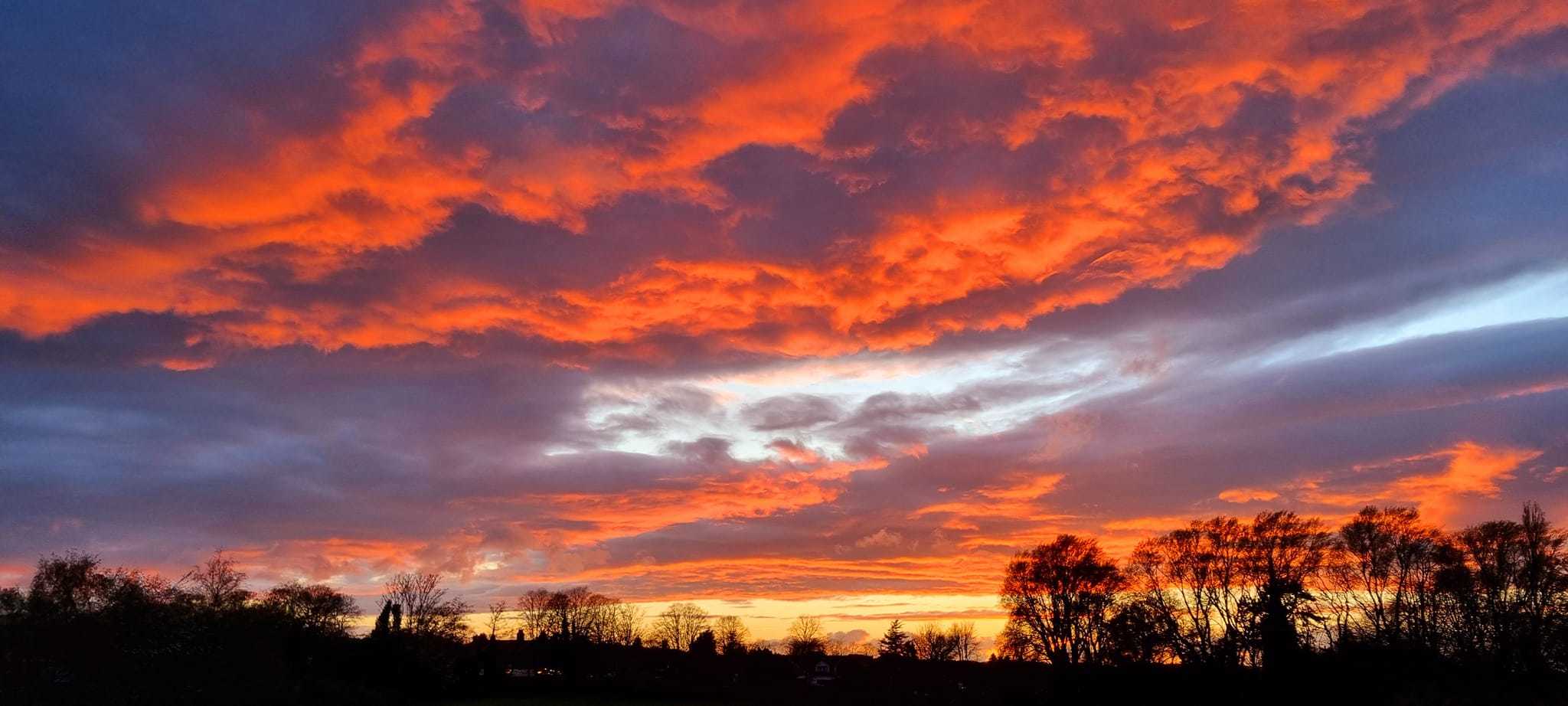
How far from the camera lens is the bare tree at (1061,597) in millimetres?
98625

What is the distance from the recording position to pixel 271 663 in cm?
4025

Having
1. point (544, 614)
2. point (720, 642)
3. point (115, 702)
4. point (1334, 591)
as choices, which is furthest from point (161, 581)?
point (720, 642)

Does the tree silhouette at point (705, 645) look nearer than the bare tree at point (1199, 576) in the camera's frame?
No

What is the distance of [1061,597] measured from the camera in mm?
102062

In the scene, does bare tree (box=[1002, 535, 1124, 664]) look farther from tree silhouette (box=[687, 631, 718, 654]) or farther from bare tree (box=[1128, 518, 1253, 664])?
tree silhouette (box=[687, 631, 718, 654])

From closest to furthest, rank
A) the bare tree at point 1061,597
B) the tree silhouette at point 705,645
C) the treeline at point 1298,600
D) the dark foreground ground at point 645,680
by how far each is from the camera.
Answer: the dark foreground ground at point 645,680 → the treeline at point 1298,600 → the bare tree at point 1061,597 → the tree silhouette at point 705,645

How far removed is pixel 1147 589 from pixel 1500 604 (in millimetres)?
29865

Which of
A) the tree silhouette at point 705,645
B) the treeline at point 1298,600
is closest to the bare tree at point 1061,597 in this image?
the treeline at point 1298,600

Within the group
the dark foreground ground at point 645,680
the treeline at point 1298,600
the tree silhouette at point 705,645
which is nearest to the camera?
the dark foreground ground at point 645,680

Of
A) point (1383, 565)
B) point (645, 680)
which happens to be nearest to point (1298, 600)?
point (1383, 565)

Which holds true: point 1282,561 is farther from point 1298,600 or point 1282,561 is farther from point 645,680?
point 645,680

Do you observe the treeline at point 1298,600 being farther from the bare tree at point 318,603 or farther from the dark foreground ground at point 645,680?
the bare tree at point 318,603

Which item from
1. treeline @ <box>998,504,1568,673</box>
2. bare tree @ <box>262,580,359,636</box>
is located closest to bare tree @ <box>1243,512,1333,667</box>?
treeline @ <box>998,504,1568,673</box>

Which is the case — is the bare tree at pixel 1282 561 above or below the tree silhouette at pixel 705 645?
above
